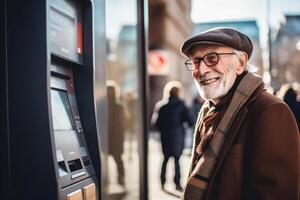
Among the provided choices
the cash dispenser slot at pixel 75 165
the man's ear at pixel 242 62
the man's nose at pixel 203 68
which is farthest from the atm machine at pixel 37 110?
the man's ear at pixel 242 62

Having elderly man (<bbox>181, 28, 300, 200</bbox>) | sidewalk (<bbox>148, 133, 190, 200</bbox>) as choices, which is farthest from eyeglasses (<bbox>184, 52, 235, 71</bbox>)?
sidewalk (<bbox>148, 133, 190, 200</bbox>)

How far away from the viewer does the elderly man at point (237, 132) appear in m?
2.07

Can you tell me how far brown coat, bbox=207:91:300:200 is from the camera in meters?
2.06

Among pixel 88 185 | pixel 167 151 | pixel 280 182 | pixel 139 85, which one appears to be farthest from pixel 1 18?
pixel 167 151

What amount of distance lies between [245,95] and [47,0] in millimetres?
1073

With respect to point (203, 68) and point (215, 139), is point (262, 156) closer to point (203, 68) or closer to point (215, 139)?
point (215, 139)

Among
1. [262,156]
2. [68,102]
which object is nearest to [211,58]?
[262,156]

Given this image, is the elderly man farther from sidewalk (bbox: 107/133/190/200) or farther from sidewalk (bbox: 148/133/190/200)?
sidewalk (bbox: 148/133/190/200)

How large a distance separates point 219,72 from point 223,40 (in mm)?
182

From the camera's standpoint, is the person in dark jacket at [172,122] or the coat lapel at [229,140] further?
the person in dark jacket at [172,122]

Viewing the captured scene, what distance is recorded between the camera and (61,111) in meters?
2.55

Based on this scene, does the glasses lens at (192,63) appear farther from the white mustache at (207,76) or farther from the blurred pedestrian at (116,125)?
the blurred pedestrian at (116,125)

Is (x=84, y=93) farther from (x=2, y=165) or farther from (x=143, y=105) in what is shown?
(x=143, y=105)

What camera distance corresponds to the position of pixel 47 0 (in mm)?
2219
